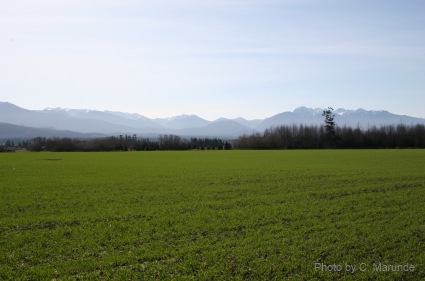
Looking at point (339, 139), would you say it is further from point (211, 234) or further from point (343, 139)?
point (211, 234)

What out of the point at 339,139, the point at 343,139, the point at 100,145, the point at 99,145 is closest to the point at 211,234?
the point at 339,139

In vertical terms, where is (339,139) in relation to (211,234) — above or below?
above

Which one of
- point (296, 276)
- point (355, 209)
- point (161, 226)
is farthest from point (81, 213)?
point (355, 209)

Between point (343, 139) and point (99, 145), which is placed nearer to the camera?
point (343, 139)

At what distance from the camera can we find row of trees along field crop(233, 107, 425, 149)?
128250mm

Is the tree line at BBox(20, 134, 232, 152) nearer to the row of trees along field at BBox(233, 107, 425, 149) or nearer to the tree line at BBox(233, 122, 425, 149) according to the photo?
the tree line at BBox(233, 122, 425, 149)

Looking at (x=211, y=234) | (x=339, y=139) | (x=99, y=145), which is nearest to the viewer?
(x=211, y=234)

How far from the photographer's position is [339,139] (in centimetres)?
12962

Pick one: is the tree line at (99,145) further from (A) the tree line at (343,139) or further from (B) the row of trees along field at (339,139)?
(B) the row of trees along field at (339,139)

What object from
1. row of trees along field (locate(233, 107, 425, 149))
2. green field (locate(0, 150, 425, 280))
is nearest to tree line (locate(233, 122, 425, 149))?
row of trees along field (locate(233, 107, 425, 149))

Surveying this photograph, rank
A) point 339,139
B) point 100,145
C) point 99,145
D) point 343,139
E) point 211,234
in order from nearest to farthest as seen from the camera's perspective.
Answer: point 211,234
point 339,139
point 343,139
point 100,145
point 99,145

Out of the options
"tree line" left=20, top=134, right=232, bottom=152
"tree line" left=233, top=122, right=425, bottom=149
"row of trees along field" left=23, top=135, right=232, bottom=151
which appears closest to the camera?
"tree line" left=20, top=134, right=232, bottom=152

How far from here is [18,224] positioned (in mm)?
13359

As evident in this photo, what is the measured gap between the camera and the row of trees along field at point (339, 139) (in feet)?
421
